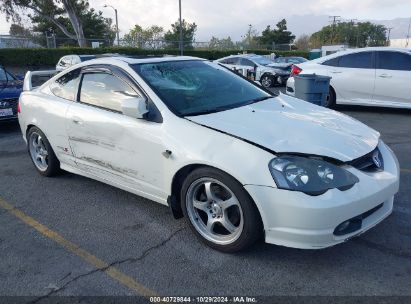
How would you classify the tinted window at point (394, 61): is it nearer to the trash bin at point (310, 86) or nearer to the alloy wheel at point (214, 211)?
the trash bin at point (310, 86)

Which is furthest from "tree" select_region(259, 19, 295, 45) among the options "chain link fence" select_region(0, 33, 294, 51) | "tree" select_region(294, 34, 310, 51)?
"chain link fence" select_region(0, 33, 294, 51)

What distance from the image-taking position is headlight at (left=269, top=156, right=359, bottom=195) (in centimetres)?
271

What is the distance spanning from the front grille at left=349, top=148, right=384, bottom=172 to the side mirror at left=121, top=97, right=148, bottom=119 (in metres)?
1.74

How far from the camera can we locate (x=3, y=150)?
A: 22.1 feet

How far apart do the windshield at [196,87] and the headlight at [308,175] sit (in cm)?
101

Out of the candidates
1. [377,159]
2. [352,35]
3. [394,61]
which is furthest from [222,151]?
[352,35]

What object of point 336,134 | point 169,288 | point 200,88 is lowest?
point 169,288

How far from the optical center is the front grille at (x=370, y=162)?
2.97m

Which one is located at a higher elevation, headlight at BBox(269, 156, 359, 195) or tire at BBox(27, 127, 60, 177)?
headlight at BBox(269, 156, 359, 195)

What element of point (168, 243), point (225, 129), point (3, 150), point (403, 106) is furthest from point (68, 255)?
point (403, 106)

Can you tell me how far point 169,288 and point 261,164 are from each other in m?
1.07

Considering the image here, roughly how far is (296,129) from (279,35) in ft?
246

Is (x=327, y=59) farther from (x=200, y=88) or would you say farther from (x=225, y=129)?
(x=225, y=129)

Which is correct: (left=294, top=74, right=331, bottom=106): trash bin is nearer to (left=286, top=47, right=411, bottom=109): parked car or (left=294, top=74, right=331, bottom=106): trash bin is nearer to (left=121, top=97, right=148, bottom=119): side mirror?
(left=286, top=47, right=411, bottom=109): parked car
